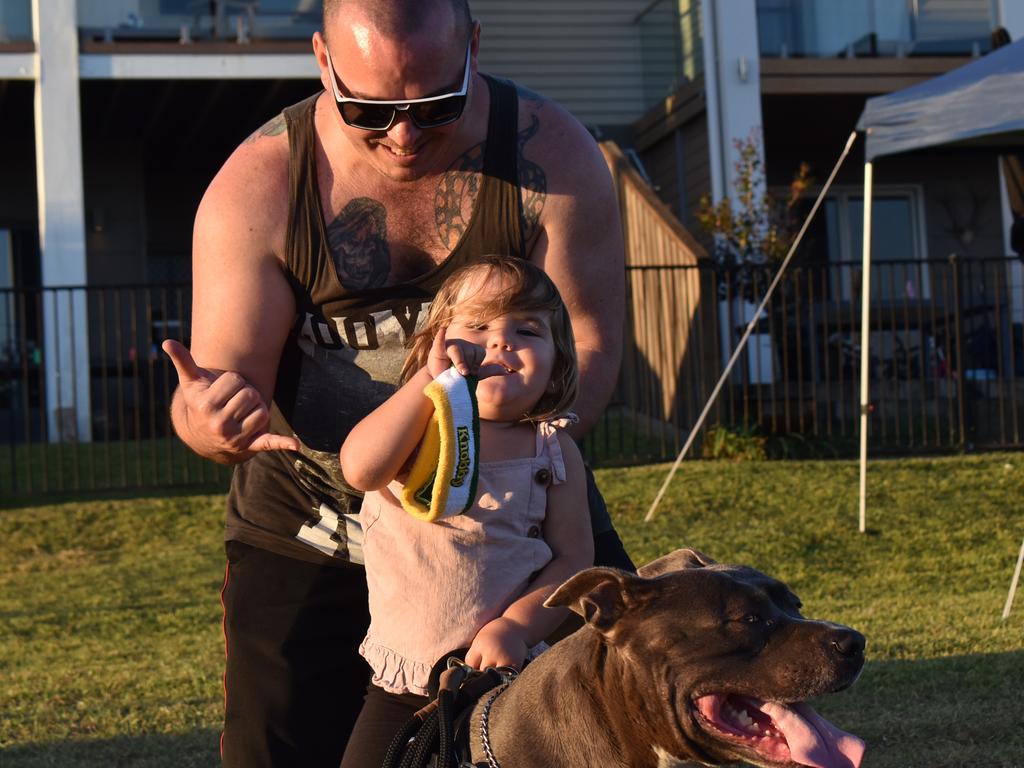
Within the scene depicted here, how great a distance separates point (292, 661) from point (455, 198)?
1261 mm

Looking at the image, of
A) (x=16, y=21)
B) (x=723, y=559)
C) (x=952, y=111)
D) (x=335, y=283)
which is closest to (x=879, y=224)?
(x=952, y=111)

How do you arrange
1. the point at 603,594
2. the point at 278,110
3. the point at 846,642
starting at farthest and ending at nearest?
the point at 278,110
the point at 603,594
the point at 846,642

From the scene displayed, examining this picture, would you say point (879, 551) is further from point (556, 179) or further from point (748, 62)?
point (748, 62)

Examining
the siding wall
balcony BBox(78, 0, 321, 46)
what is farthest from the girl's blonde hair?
the siding wall

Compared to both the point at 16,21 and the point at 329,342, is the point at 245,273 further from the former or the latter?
the point at 16,21

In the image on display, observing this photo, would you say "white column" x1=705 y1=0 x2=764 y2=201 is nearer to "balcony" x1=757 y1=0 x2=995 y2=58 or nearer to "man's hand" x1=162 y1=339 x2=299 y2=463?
"balcony" x1=757 y1=0 x2=995 y2=58

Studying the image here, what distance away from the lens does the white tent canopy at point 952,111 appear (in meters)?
8.77

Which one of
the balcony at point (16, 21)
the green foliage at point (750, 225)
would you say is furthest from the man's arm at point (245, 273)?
the balcony at point (16, 21)

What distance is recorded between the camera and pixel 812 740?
7.77ft

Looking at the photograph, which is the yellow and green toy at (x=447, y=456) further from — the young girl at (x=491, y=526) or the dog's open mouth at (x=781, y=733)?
the dog's open mouth at (x=781, y=733)

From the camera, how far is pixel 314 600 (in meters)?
3.65

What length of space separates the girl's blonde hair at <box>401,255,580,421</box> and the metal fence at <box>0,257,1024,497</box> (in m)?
8.57

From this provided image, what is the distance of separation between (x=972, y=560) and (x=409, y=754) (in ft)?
22.6

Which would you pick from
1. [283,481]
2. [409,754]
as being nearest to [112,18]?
[283,481]
